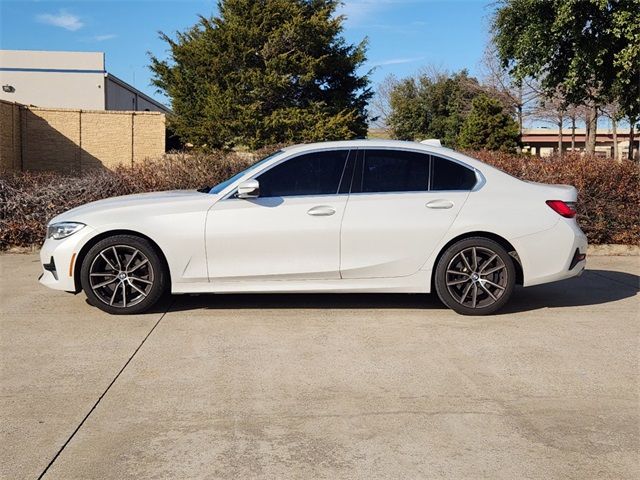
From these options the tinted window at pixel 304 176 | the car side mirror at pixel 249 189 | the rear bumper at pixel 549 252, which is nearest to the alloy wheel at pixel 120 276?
the car side mirror at pixel 249 189

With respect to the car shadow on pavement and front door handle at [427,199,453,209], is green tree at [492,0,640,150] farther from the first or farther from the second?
front door handle at [427,199,453,209]

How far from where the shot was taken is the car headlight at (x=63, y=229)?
20.1 feet

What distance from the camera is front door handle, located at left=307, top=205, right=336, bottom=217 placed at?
6176 mm

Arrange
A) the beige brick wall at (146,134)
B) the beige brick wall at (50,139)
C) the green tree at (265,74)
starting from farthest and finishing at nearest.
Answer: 1. the green tree at (265,74)
2. the beige brick wall at (146,134)
3. the beige brick wall at (50,139)

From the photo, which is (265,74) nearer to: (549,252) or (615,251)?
(615,251)

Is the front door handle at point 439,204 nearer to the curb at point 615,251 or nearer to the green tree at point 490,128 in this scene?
the curb at point 615,251

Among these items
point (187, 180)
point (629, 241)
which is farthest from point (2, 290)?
point (629, 241)

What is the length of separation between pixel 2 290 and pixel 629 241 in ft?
29.7

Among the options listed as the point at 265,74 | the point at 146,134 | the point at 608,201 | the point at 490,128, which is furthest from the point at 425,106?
the point at 608,201

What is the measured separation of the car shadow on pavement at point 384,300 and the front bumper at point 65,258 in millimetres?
893

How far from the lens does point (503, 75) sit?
4053 cm

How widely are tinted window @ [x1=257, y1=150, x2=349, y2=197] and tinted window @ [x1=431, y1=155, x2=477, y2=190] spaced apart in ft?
2.98

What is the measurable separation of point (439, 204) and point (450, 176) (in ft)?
1.14

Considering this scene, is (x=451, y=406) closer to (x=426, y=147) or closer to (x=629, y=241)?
(x=426, y=147)
